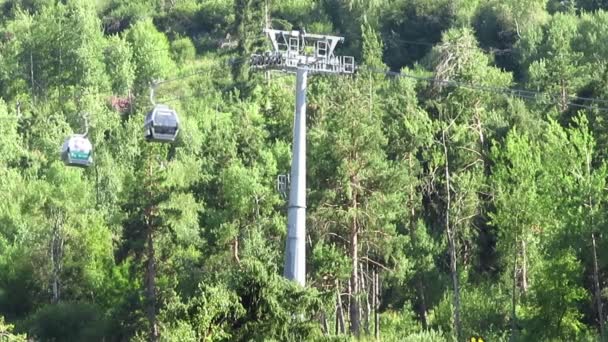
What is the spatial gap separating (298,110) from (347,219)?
1028 cm

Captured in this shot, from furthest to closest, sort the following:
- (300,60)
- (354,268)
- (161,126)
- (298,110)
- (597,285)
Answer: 1. (354,268)
2. (597,285)
3. (300,60)
4. (298,110)
5. (161,126)

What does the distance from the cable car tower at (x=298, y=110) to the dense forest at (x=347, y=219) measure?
5.90ft

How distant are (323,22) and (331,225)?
6747cm

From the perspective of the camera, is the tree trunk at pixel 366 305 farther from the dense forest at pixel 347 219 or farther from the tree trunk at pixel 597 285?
the tree trunk at pixel 597 285

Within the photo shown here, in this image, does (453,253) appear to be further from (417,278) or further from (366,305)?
(366,305)

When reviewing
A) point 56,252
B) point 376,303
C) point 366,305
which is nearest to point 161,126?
point 366,305

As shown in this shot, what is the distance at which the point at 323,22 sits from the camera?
382 feet

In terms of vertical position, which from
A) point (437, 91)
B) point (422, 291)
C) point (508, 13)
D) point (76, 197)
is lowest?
point (422, 291)

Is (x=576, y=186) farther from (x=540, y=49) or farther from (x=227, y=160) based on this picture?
(x=540, y=49)

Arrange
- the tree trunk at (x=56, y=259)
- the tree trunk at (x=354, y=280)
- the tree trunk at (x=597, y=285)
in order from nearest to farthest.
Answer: the tree trunk at (x=597, y=285)
the tree trunk at (x=354, y=280)
the tree trunk at (x=56, y=259)

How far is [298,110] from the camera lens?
40031mm

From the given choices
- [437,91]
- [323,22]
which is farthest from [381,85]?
[323,22]

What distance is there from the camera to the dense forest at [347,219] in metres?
49.0

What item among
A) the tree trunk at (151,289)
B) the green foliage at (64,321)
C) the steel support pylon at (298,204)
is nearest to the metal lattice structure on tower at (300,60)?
the steel support pylon at (298,204)
